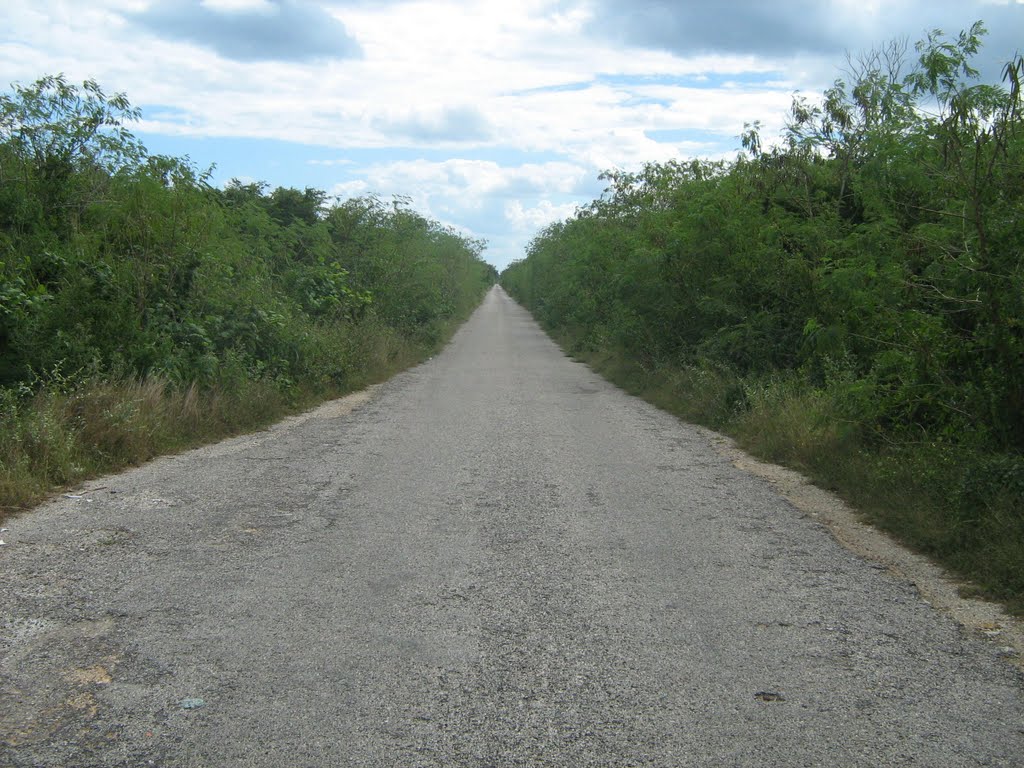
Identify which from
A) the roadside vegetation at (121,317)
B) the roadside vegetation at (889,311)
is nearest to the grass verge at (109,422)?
the roadside vegetation at (121,317)

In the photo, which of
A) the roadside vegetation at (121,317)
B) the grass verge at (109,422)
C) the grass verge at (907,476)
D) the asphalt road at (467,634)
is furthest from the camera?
the roadside vegetation at (121,317)

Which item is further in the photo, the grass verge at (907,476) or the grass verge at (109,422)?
the grass verge at (109,422)

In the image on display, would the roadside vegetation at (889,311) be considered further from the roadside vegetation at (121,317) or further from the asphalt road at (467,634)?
the roadside vegetation at (121,317)

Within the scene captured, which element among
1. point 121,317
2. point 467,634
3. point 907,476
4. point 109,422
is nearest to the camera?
point 467,634

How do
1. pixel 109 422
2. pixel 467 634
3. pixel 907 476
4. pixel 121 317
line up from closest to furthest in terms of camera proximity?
pixel 467 634 → pixel 907 476 → pixel 109 422 → pixel 121 317

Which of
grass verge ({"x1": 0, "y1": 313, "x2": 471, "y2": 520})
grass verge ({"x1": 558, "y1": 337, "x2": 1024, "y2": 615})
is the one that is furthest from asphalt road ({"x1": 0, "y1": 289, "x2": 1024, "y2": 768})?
grass verge ({"x1": 558, "y1": 337, "x2": 1024, "y2": 615})

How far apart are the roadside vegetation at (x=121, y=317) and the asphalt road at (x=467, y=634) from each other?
972 mm

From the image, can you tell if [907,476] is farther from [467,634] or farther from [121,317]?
[121,317]

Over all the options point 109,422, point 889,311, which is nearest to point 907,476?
point 889,311

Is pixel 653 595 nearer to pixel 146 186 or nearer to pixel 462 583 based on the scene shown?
pixel 462 583

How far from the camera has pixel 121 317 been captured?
431 inches

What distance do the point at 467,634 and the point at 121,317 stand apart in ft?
26.2

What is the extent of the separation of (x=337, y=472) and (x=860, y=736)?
20.5ft

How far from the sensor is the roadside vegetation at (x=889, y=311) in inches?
263
